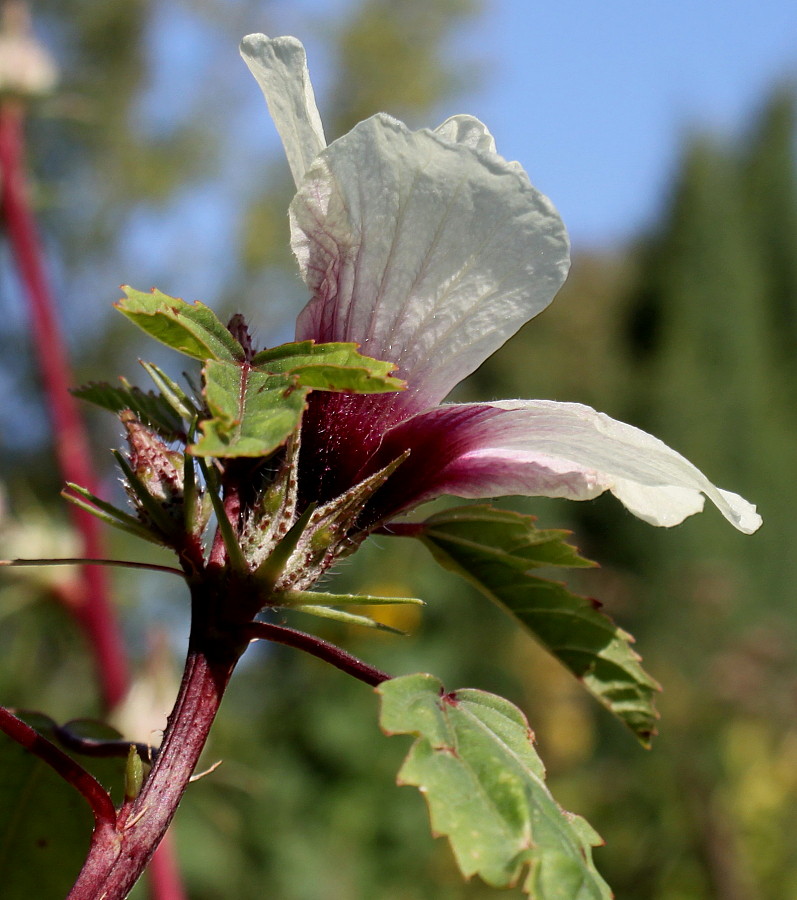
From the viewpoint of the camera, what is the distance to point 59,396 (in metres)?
1.55

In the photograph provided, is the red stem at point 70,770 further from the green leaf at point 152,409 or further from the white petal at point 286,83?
the white petal at point 286,83

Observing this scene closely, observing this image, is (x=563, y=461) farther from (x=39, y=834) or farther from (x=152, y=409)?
(x=39, y=834)

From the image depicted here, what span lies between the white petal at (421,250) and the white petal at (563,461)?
3 cm

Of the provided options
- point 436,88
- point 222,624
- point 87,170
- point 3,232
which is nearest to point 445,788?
point 222,624

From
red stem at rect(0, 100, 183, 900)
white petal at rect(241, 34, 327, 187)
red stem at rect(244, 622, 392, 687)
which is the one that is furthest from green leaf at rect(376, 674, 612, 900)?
red stem at rect(0, 100, 183, 900)

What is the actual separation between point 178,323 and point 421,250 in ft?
0.52

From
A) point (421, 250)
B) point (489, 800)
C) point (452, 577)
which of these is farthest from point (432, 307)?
point (452, 577)

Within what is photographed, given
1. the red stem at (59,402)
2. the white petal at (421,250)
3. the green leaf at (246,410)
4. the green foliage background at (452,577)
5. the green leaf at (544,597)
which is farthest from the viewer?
the green foliage background at (452,577)

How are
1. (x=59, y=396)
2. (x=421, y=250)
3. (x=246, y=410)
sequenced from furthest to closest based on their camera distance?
(x=59, y=396)
(x=421, y=250)
(x=246, y=410)

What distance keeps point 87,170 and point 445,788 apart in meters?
7.83

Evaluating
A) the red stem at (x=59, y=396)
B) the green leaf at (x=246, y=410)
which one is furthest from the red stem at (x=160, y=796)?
the red stem at (x=59, y=396)

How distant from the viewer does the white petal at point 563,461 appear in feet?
1.72

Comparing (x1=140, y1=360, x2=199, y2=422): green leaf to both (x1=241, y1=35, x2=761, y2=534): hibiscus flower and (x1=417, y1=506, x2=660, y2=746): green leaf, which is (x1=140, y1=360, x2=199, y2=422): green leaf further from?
(x1=417, y1=506, x2=660, y2=746): green leaf

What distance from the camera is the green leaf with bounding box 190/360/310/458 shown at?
0.40 meters
